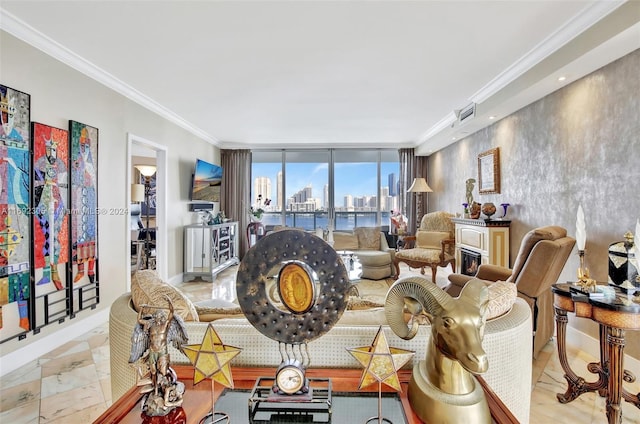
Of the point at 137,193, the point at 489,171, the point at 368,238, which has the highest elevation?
the point at 489,171

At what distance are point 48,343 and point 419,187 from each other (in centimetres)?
573

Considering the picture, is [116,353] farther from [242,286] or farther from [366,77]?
[366,77]

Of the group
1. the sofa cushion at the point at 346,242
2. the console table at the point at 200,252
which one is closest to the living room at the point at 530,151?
the console table at the point at 200,252

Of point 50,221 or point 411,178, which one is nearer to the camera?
point 50,221

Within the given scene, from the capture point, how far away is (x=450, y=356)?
2.52ft

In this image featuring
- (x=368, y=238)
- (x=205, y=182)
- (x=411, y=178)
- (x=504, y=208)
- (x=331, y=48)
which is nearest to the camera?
(x=331, y=48)

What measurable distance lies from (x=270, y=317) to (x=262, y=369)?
12.9 inches

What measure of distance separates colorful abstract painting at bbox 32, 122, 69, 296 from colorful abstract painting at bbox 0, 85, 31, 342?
71mm

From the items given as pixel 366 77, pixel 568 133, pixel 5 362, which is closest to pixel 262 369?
pixel 5 362

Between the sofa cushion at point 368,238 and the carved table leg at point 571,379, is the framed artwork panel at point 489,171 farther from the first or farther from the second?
the carved table leg at point 571,379

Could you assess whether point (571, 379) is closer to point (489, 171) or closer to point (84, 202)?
point (489, 171)

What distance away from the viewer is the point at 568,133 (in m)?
2.83

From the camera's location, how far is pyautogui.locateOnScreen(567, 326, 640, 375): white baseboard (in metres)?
2.17

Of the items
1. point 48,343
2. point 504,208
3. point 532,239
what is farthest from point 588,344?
point 48,343
